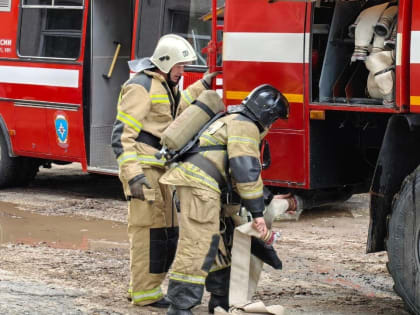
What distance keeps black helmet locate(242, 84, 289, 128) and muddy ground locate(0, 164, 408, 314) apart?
1.28m

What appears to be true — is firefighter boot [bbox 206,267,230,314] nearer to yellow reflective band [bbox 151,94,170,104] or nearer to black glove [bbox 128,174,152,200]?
black glove [bbox 128,174,152,200]

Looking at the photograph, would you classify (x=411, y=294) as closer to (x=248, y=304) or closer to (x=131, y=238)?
(x=248, y=304)

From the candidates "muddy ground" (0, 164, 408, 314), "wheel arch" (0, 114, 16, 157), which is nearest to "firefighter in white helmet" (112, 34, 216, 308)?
"muddy ground" (0, 164, 408, 314)

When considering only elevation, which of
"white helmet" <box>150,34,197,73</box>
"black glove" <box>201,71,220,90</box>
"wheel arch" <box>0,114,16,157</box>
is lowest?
"wheel arch" <box>0,114,16,157</box>

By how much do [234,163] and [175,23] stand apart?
4.57m

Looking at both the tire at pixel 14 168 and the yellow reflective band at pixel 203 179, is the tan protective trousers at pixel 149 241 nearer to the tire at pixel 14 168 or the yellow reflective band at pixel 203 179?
the yellow reflective band at pixel 203 179

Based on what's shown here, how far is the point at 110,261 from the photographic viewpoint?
7578 millimetres

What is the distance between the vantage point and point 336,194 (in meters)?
6.74

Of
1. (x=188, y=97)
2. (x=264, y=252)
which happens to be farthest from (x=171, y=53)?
(x=264, y=252)

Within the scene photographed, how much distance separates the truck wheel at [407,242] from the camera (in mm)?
5586

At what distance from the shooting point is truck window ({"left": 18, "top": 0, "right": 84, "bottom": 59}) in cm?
1063

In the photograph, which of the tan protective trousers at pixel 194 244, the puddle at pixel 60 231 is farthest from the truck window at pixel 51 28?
the tan protective trousers at pixel 194 244

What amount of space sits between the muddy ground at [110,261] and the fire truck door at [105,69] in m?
0.56

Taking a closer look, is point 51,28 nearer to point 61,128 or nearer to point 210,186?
point 61,128
